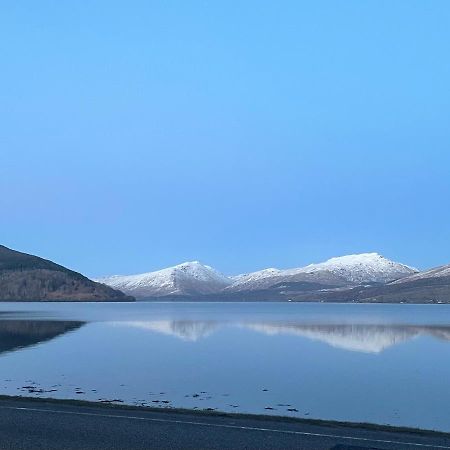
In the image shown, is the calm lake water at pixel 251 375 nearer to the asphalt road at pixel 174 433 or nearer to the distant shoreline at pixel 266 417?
the distant shoreline at pixel 266 417

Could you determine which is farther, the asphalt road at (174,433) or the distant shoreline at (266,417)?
A: the distant shoreline at (266,417)

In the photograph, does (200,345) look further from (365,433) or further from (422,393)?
(365,433)

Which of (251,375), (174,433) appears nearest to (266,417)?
(174,433)

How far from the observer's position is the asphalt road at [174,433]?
21234 mm

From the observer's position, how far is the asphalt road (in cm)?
2123

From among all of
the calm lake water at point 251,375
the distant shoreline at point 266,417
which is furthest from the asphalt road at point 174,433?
the calm lake water at point 251,375

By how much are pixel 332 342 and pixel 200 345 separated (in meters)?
15.4

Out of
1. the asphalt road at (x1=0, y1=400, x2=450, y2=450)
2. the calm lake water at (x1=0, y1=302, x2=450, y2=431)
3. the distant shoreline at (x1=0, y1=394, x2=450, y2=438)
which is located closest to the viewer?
the asphalt road at (x1=0, y1=400, x2=450, y2=450)

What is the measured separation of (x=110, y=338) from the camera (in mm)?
90750

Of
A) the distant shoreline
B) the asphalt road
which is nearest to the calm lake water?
the distant shoreline

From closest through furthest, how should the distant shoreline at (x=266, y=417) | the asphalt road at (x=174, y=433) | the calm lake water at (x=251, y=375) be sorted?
the asphalt road at (x=174, y=433) < the distant shoreline at (x=266, y=417) < the calm lake water at (x=251, y=375)

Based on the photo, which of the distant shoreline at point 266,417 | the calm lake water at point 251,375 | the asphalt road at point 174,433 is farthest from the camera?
the calm lake water at point 251,375

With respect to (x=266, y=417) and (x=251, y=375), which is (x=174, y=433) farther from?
(x=251, y=375)

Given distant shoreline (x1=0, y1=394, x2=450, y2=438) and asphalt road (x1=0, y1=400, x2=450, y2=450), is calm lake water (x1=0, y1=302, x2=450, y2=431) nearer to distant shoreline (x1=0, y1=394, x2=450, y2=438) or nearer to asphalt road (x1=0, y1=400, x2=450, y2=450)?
distant shoreline (x1=0, y1=394, x2=450, y2=438)
